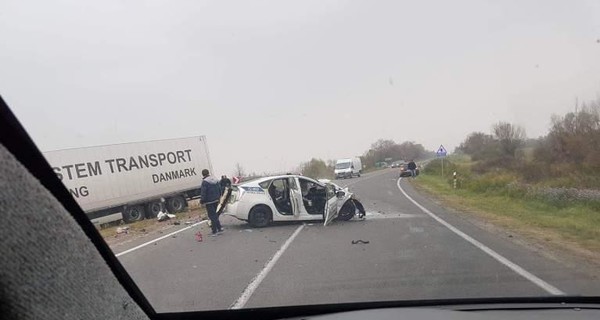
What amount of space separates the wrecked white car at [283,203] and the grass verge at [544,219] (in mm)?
3721

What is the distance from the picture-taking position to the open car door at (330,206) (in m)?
13.8

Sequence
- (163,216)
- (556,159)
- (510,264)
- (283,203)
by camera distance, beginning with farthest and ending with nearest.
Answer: (556,159), (283,203), (163,216), (510,264)

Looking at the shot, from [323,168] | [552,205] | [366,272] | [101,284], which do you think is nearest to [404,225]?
A: [323,168]

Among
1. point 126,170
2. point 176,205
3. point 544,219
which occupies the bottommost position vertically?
point 544,219

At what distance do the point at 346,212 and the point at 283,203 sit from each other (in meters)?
1.56

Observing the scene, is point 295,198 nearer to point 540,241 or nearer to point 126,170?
point 126,170

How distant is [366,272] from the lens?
6.74m

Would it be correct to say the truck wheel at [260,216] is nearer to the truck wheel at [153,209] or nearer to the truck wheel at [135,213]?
the truck wheel at [153,209]

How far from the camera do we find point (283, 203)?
14.3 metres

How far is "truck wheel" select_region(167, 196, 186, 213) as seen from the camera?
15.2 metres

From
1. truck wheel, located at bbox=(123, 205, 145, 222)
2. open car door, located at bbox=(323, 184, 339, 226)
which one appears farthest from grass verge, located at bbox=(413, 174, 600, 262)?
truck wheel, located at bbox=(123, 205, 145, 222)

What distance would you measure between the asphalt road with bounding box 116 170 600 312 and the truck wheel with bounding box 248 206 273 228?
1161 millimetres

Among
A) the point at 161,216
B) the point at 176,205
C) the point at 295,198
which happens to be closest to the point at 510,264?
the point at 295,198

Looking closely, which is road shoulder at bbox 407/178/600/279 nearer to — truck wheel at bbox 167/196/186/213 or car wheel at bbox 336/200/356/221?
car wheel at bbox 336/200/356/221
